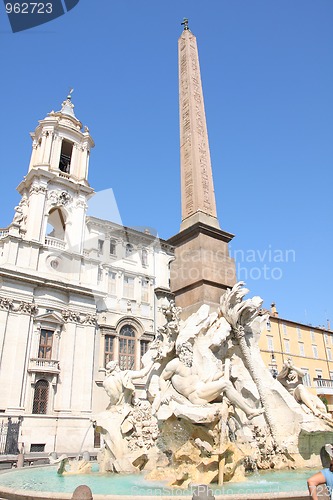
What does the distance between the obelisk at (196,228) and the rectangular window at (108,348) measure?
1811cm

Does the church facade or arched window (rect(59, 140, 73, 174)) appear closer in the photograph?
the church facade

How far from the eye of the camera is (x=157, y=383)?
28.4 ft

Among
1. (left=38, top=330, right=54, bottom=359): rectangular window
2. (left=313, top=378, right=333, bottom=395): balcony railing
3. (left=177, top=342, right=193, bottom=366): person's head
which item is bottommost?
(left=177, top=342, right=193, bottom=366): person's head

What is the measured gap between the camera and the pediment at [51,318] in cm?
2367

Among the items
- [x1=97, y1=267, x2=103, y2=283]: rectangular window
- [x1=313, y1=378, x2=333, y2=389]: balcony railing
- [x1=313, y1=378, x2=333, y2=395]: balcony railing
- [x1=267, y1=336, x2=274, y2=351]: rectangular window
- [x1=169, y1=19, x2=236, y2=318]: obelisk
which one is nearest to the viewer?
[x1=169, y1=19, x2=236, y2=318]: obelisk

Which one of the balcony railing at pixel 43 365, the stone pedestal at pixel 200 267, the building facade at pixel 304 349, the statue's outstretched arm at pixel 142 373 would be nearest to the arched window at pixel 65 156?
the balcony railing at pixel 43 365

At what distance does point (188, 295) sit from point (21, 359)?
642 inches

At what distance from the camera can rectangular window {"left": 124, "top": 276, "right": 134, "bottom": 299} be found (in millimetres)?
29156

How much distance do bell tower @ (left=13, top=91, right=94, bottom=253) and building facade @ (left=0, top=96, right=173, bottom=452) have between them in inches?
2.8

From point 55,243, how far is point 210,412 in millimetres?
22015

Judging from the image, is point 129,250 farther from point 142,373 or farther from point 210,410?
point 210,410

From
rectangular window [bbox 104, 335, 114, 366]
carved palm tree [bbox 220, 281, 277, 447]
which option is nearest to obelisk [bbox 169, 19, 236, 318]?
carved palm tree [bbox 220, 281, 277, 447]

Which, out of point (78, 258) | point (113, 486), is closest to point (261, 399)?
point (113, 486)

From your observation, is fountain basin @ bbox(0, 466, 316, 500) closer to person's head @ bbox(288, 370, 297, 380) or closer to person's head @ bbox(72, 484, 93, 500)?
person's head @ bbox(72, 484, 93, 500)
